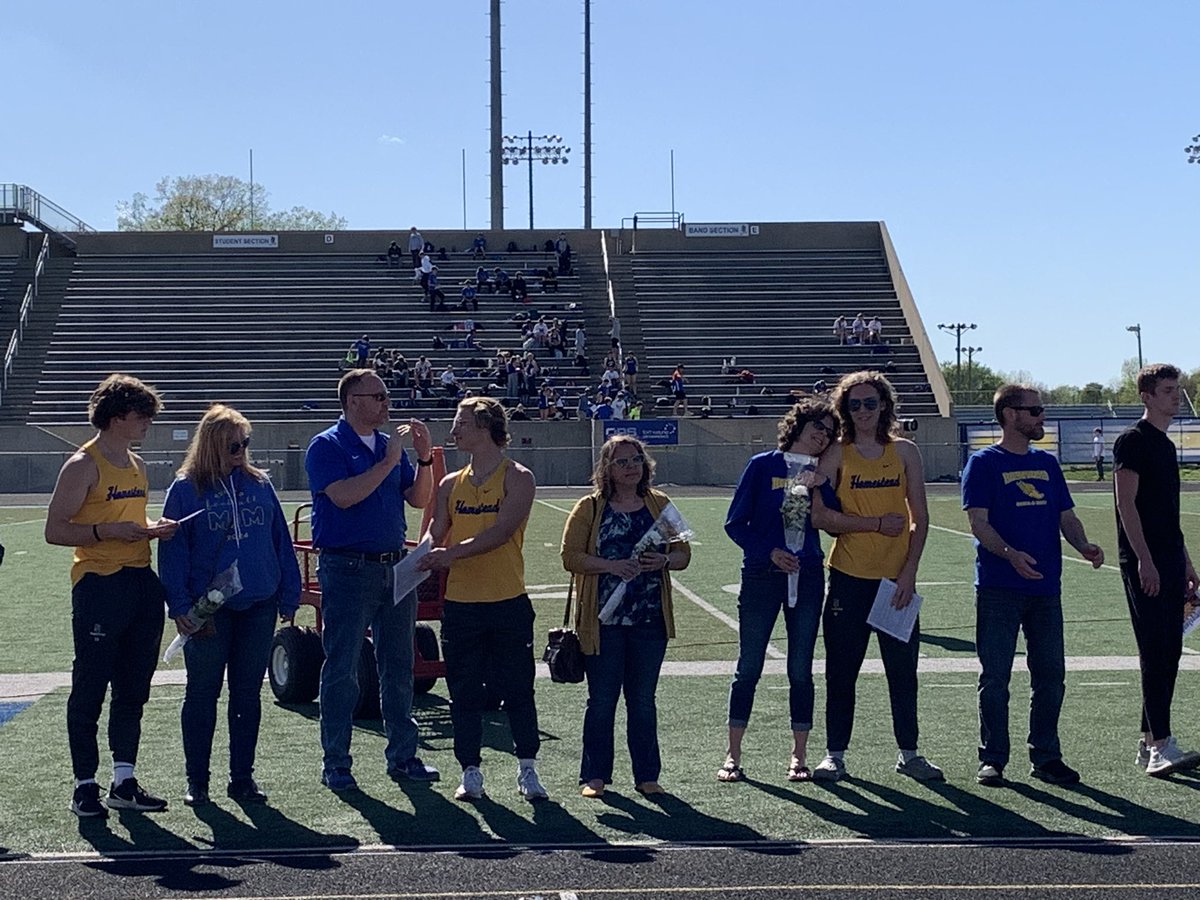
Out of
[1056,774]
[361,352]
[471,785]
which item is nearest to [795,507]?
[1056,774]

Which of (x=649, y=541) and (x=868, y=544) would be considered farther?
(x=868, y=544)

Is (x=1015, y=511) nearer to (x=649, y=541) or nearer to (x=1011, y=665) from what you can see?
(x=1011, y=665)

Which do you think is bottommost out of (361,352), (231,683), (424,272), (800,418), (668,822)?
(668,822)

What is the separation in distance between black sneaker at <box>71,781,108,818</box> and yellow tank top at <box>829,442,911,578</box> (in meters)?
3.29

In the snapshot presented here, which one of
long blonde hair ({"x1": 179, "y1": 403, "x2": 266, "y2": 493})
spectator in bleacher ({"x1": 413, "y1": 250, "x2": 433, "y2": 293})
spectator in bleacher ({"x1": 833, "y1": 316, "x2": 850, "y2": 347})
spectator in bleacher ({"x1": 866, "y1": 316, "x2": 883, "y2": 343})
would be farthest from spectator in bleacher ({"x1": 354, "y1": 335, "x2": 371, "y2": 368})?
long blonde hair ({"x1": 179, "y1": 403, "x2": 266, "y2": 493})

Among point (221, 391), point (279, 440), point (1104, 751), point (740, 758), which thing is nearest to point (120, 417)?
point (740, 758)

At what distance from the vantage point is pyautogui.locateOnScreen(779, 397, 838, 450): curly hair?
7.47 meters

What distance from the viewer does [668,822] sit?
673cm

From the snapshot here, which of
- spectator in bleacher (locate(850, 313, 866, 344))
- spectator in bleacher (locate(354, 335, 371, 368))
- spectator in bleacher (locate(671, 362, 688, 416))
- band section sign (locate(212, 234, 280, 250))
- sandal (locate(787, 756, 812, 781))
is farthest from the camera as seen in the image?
band section sign (locate(212, 234, 280, 250))

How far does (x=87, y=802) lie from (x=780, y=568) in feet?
9.86

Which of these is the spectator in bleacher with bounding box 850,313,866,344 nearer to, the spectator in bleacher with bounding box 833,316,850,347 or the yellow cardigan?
the spectator in bleacher with bounding box 833,316,850,347

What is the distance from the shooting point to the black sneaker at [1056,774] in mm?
7375

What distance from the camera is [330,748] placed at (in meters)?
7.38

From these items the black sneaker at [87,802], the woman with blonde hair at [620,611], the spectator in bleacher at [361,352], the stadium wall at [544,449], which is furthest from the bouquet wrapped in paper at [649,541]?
the spectator in bleacher at [361,352]
